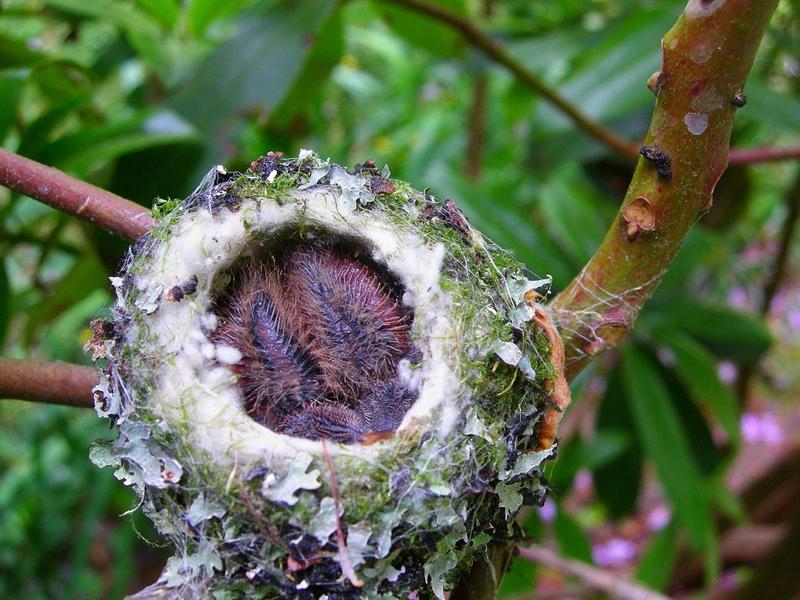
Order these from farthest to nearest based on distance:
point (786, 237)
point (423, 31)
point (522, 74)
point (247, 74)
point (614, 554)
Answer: point (614, 554), point (786, 237), point (423, 31), point (522, 74), point (247, 74)

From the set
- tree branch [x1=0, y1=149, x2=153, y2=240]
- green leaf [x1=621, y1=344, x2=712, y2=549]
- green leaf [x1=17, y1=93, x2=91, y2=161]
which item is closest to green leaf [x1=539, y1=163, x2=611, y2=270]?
green leaf [x1=621, y1=344, x2=712, y2=549]

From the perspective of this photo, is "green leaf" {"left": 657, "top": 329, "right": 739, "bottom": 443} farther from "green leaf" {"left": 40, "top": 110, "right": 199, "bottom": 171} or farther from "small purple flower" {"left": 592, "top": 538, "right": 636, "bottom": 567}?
"small purple flower" {"left": 592, "top": 538, "right": 636, "bottom": 567}

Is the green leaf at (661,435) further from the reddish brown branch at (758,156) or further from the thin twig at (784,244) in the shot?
the thin twig at (784,244)

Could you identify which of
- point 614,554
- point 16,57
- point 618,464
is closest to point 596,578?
point 618,464

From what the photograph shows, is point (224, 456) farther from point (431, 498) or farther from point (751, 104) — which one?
point (751, 104)

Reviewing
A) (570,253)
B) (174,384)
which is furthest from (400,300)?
(570,253)

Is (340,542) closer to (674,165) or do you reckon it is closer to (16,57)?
(674,165)
